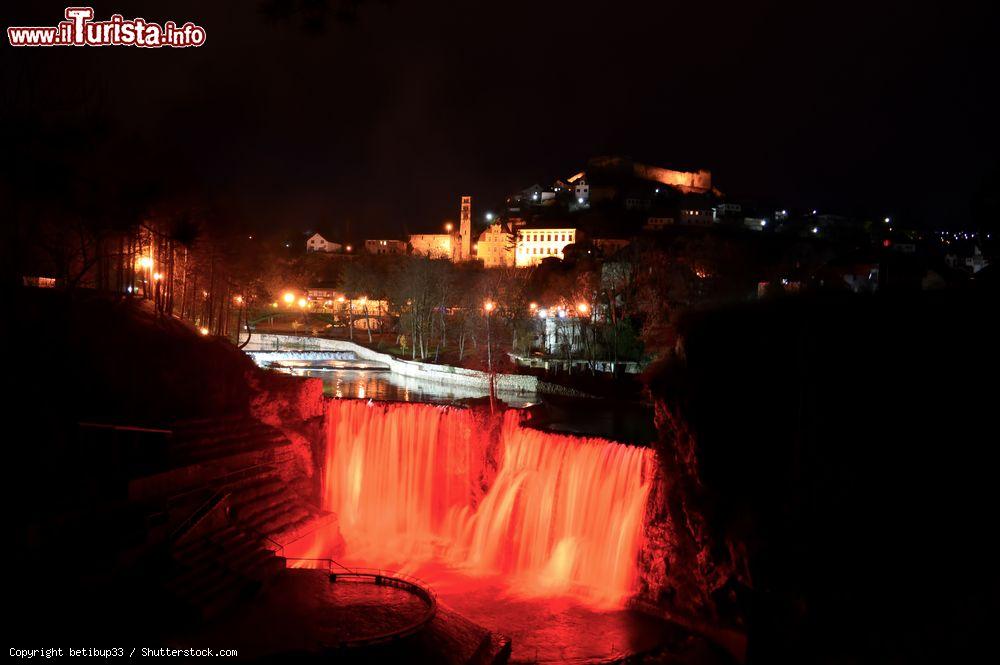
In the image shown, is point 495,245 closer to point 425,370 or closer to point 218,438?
point 425,370

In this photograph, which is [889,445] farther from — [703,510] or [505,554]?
[505,554]

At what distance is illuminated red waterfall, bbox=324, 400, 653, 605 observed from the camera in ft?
51.2

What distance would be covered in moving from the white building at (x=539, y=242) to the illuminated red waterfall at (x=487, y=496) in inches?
2837

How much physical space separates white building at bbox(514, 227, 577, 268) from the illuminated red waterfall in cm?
7205

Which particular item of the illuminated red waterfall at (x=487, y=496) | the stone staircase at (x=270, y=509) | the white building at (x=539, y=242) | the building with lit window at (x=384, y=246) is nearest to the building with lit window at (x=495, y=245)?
the white building at (x=539, y=242)

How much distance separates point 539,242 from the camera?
93438mm

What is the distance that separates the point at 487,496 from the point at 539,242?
7735cm

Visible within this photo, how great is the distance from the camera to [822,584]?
35.0 feet

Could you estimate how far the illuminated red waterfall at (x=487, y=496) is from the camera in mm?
15609

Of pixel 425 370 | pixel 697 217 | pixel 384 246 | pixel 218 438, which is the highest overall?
pixel 697 217

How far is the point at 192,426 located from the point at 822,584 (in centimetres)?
1394

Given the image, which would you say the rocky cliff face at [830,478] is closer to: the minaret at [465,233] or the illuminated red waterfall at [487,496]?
the illuminated red waterfall at [487,496]

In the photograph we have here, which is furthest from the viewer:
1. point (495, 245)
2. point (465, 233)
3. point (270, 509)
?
Answer: point (465, 233)

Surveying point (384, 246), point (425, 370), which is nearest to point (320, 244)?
point (384, 246)
